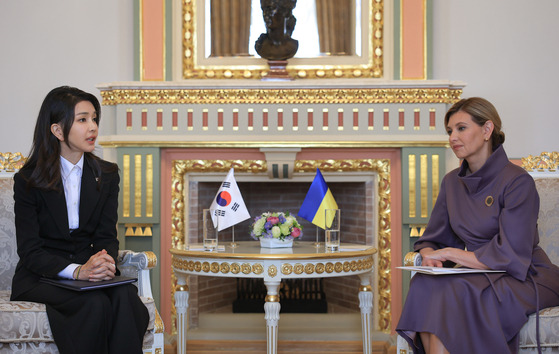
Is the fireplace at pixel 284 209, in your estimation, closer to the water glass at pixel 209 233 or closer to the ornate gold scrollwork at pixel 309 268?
the water glass at pixel 209 233

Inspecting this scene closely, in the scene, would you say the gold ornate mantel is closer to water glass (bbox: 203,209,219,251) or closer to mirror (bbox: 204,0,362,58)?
mirror (bbox: 204,0,362,58)

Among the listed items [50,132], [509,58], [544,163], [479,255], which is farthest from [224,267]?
[509,58]

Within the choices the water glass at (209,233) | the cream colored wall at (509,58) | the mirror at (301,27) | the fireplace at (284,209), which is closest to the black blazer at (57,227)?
the water glass at (209,233)

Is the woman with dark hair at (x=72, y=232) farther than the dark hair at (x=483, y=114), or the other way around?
the dark hair at (x=483, y=114)

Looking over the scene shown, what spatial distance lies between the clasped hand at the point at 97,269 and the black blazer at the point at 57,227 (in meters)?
0.10

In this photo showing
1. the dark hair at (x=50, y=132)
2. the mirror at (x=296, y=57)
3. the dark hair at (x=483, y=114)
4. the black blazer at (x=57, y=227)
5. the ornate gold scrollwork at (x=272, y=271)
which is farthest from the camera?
the mirror at (x=296, y=57)

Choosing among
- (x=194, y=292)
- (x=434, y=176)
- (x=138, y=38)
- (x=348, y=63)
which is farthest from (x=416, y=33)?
(x=194, y=292)

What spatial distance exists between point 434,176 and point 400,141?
12.1 inches

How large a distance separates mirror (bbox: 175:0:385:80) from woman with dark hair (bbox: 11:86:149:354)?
1.62 m

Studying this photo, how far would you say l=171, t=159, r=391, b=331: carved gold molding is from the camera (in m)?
4.50

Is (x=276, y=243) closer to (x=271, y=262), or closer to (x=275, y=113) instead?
(x=271, y=262)

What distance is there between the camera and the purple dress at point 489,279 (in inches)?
107

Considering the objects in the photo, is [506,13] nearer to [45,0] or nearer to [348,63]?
[348,63]

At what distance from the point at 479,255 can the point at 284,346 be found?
190 cm
